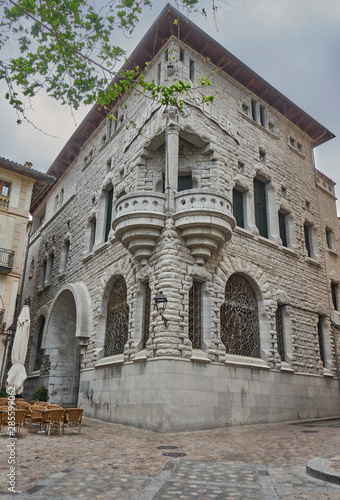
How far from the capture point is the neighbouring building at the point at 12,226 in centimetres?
1919

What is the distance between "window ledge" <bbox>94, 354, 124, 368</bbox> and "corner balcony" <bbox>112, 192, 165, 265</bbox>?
10.9 ft

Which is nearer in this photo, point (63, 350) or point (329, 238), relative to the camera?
point (63, 350)

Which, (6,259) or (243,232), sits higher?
(6,259)

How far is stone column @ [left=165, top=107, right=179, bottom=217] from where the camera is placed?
43.4 ft

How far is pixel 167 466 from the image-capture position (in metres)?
6.47

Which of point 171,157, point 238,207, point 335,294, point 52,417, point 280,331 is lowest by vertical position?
point 52,417

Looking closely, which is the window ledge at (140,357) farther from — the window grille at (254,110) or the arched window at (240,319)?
the window grille at (254,110)

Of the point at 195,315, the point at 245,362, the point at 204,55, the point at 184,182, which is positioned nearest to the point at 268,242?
the point at 184,182

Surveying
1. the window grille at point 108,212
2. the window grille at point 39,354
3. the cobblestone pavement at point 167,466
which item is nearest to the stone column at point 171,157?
the window grille at point 108,212

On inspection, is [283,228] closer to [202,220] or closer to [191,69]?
[202,220]

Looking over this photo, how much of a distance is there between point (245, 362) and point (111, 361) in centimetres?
459

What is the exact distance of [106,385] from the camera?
1410cm

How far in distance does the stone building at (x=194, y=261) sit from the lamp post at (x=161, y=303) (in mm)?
163

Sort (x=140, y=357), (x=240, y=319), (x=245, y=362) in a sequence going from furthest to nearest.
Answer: (x=240, y=319) < (x=245, y=362) < (x=140, y=357)
